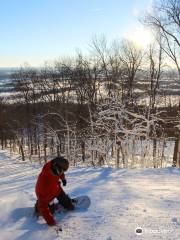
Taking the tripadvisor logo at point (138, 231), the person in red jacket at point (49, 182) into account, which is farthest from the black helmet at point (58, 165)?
the tripadvisor logo at point (138, 231)

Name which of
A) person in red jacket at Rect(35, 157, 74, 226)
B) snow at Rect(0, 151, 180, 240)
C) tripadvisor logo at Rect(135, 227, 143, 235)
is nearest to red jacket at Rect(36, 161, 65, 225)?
person in red jacket at Rect(35, 157, 74, 226)

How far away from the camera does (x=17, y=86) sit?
158ft

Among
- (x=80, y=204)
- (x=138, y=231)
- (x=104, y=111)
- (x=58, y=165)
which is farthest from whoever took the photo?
(x=104, y=111)

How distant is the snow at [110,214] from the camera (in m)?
5.51

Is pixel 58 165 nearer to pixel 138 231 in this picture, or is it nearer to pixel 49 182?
pixel 49 182

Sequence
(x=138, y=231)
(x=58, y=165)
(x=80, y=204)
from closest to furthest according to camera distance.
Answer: (x=138, y=231)
(x=58, y=165)
(x=80, y=204)

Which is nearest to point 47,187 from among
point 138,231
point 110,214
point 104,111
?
point 110,214

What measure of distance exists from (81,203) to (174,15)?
16444 millimetres

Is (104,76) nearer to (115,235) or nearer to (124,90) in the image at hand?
(124,90)

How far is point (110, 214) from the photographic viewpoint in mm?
6168

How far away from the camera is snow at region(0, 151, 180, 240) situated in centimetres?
551

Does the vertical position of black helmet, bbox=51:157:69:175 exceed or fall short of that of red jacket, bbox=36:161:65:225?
it exceeds it

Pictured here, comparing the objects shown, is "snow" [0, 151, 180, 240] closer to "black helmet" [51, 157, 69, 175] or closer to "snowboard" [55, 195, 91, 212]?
"snowboard" [55, 195, 91, 212]

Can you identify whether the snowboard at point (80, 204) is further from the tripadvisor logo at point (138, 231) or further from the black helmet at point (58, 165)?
the tripadvisor logo at point (138, 231)
